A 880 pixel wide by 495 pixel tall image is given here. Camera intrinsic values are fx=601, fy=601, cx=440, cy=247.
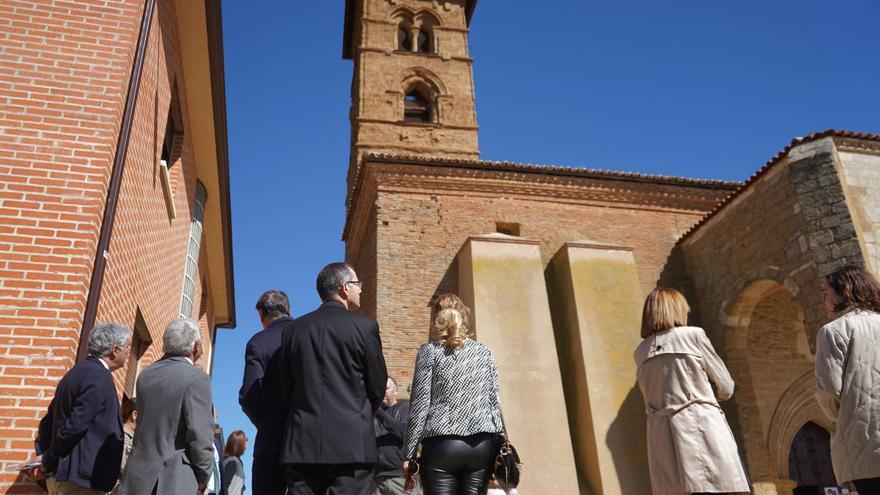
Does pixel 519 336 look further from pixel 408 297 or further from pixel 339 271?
pixel 339 271

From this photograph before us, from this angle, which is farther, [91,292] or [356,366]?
[91,292]

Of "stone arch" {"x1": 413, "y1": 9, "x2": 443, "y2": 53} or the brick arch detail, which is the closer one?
the brick arch detail

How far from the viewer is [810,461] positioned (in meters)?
12.8

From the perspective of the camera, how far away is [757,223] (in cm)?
1218

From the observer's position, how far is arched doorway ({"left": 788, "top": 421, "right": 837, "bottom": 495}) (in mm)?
12578

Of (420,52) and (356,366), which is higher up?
(420,52)

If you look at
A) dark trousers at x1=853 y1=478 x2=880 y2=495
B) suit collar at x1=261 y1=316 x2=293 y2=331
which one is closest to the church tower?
suit collar at x1=261 y1=316 x2=293 y2=331

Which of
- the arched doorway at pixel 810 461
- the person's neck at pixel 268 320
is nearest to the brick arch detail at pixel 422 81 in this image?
the arched doorway at pixel 810 461

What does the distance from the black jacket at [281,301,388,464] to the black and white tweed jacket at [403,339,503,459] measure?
0.78ft

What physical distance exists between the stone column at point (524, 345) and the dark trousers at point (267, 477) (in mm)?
7833

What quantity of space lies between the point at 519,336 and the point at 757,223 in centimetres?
534

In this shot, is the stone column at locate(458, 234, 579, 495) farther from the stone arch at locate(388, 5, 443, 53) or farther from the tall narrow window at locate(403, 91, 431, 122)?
the stone arch at locate(388, 5, 443, 53)

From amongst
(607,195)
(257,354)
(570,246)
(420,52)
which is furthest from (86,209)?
(420,52)

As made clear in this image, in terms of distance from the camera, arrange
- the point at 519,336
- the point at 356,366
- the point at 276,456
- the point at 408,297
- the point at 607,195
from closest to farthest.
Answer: the point at 356,366
the point at 276,456
the point at 519,336
the point at 408,297
the point at 607,195
